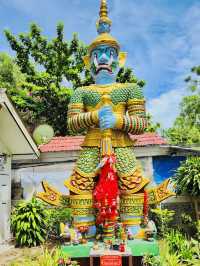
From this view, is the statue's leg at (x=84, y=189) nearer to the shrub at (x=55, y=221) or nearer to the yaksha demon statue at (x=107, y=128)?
the yaksha demon statue at (x=107, y=128)

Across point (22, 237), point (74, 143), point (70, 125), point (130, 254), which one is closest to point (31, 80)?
point (74, 143)

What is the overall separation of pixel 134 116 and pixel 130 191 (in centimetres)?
115

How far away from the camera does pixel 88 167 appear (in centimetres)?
482

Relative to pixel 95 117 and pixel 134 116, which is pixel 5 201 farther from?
pixel 134 116

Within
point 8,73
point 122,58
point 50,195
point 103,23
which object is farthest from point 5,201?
point 8,73

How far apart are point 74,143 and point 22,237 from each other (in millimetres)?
2954

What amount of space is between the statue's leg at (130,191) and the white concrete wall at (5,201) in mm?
3502

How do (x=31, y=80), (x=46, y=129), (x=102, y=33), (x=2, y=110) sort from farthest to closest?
(x=31, y=80), (x=46, y=129), (x=2, y=110), (x=102, y=33)

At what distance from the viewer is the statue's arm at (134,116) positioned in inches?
187

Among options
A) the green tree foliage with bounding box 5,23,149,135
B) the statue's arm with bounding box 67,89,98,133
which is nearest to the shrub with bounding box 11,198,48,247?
the statue's arm with bounding box 67,89,98,133

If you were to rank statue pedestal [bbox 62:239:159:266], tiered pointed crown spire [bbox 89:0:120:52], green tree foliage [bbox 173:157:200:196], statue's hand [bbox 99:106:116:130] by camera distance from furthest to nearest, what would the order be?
green tree foliage [bbox 173:157:200:196] < tiered pointed crown spire [bbox 89:0:120:52] < statue's hand [bbox 99:106:116:130] < statue pedestal [bbox 62:239:159:266]

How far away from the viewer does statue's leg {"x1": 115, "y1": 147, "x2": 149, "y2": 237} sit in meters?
4.64

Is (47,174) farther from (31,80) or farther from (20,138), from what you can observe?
(31,80)

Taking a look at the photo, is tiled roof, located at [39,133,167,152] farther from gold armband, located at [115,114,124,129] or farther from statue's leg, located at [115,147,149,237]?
A: gold armband, located at [115,114,124,129]
